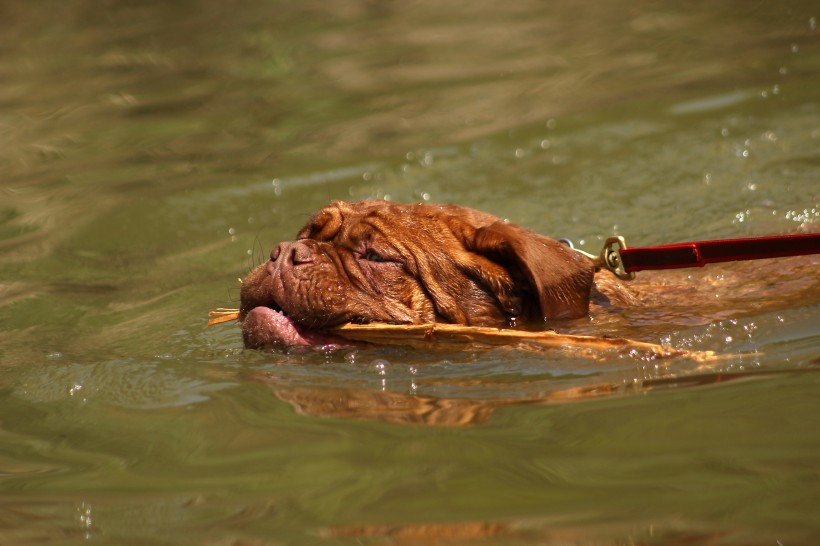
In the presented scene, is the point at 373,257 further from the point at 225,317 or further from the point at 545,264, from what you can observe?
the point at 225,317

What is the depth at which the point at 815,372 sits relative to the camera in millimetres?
4988

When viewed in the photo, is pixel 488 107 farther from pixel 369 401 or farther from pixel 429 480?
pixel 429 480

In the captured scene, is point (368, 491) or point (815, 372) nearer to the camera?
point (368, 491)

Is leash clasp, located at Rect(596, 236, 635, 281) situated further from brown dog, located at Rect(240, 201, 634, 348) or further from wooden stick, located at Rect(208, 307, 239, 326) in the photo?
wooden stick, located at Rect(208, 307, 239, 326)

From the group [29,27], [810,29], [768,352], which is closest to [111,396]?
[768,352]

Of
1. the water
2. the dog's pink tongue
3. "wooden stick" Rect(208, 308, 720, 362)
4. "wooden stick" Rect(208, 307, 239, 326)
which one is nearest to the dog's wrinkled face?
the dog's pink tongue

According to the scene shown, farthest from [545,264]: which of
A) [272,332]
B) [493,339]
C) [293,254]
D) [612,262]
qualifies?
[272,332]

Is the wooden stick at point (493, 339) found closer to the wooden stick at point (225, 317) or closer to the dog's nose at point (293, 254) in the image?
the dog's nose at point (293, 254)

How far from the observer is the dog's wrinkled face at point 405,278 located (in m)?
5.70

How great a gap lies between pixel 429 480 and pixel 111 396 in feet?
6.78

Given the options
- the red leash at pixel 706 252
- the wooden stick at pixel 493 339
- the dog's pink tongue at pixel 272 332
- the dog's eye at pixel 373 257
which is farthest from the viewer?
the dog's eye at pixel 373 257

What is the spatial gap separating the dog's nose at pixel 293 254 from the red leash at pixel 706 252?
1679mm

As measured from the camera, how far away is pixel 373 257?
595 centimetres

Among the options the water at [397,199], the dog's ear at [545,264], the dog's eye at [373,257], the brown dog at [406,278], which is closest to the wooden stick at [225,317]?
the water at [397,199]
